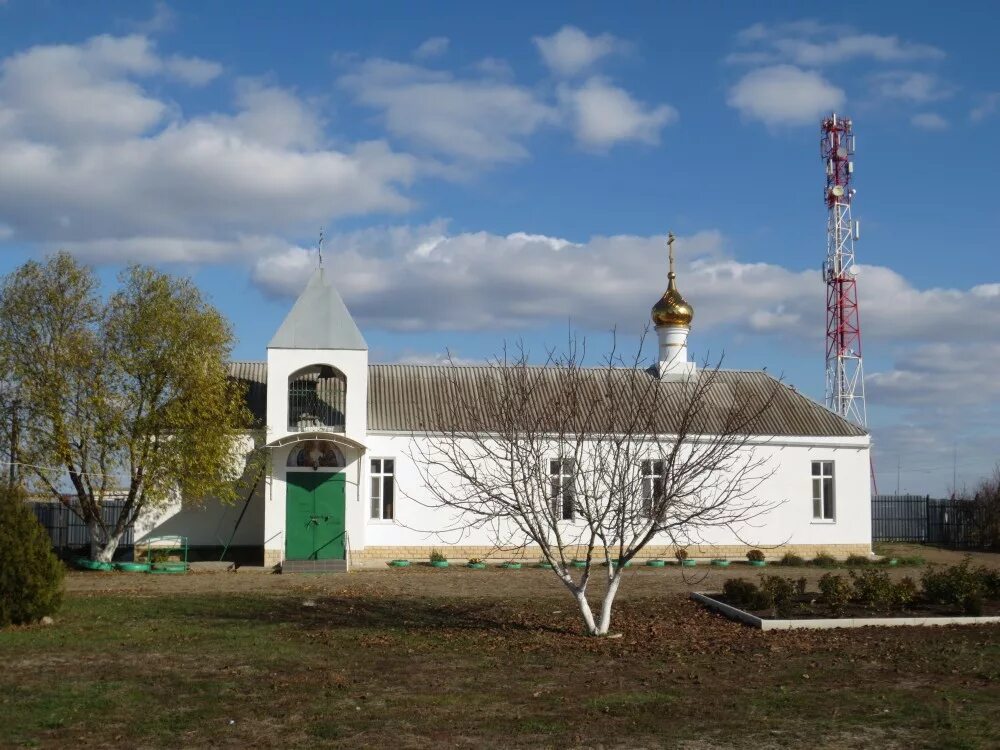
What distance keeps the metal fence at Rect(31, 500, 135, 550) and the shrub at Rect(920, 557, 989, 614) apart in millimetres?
19556

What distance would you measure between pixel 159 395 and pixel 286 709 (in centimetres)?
1619

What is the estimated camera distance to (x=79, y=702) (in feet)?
32.5

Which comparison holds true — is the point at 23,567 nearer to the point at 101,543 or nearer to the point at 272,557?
the point at 272,557

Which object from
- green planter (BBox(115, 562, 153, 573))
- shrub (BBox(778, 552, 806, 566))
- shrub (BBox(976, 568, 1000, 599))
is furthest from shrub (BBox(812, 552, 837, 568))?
green planter (BBox(115, 562, 153, 573))

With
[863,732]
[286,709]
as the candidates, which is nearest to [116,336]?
[286,709]

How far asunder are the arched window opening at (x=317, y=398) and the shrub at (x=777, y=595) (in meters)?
12.7

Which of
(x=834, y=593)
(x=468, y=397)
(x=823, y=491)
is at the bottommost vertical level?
(x=834, y=593)

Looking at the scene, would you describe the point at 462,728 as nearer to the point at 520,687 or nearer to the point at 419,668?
the point at 520,687

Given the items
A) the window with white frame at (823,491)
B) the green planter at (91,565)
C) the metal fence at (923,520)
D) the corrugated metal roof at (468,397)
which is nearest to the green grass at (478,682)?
the green planter at (91,565)

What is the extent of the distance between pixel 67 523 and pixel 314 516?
8280 millimetres

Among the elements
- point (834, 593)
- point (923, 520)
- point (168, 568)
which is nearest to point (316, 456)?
point (168, 568)

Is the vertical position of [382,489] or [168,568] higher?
[382,489]

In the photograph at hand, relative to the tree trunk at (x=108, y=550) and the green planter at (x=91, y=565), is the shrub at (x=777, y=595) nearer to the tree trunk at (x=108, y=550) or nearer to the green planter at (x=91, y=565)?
the green planter at (x=91, y=565)

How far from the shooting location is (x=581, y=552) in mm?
26750
